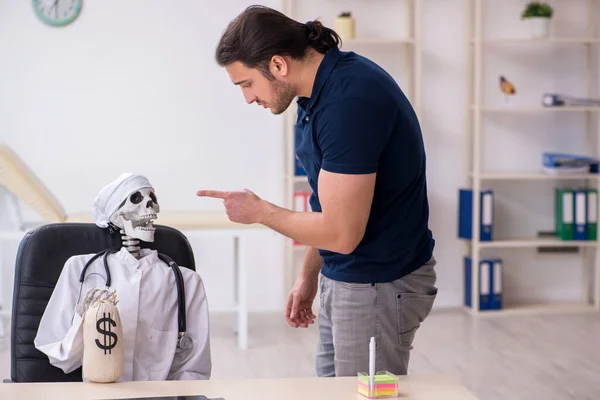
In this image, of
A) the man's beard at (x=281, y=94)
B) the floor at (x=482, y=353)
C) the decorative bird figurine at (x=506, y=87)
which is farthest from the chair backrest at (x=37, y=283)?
the decorative bird figurine at (x=506, y=87)

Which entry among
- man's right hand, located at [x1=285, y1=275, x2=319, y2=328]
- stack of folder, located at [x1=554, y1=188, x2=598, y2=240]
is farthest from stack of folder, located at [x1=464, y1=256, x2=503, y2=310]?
man's right hand, located at [x1=285, y1=275, x2=319, y2=328]

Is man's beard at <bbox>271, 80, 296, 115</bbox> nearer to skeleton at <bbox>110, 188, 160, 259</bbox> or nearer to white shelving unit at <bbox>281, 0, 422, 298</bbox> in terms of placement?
skeleton at <bbox>110, 188, 160, 259</bbox>

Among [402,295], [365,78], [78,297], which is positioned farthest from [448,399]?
[78,297]

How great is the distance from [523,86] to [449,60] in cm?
50

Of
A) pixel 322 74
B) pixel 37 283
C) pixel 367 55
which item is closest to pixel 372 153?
pixel 322 74

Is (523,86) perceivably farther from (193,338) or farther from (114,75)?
(193,338)

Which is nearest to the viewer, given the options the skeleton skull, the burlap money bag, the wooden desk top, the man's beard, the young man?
the burlap money bag

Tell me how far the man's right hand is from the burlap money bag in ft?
1.95

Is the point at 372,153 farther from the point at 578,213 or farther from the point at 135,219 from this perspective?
the point at 578,213

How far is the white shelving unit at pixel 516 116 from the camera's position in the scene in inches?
200

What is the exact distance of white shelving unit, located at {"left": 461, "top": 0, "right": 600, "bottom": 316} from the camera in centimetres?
509

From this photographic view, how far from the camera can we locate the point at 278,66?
1.98 metres

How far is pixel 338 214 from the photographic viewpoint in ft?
6.18

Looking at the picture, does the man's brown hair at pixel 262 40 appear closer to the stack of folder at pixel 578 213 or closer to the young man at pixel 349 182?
the young man at pixel 349 182
